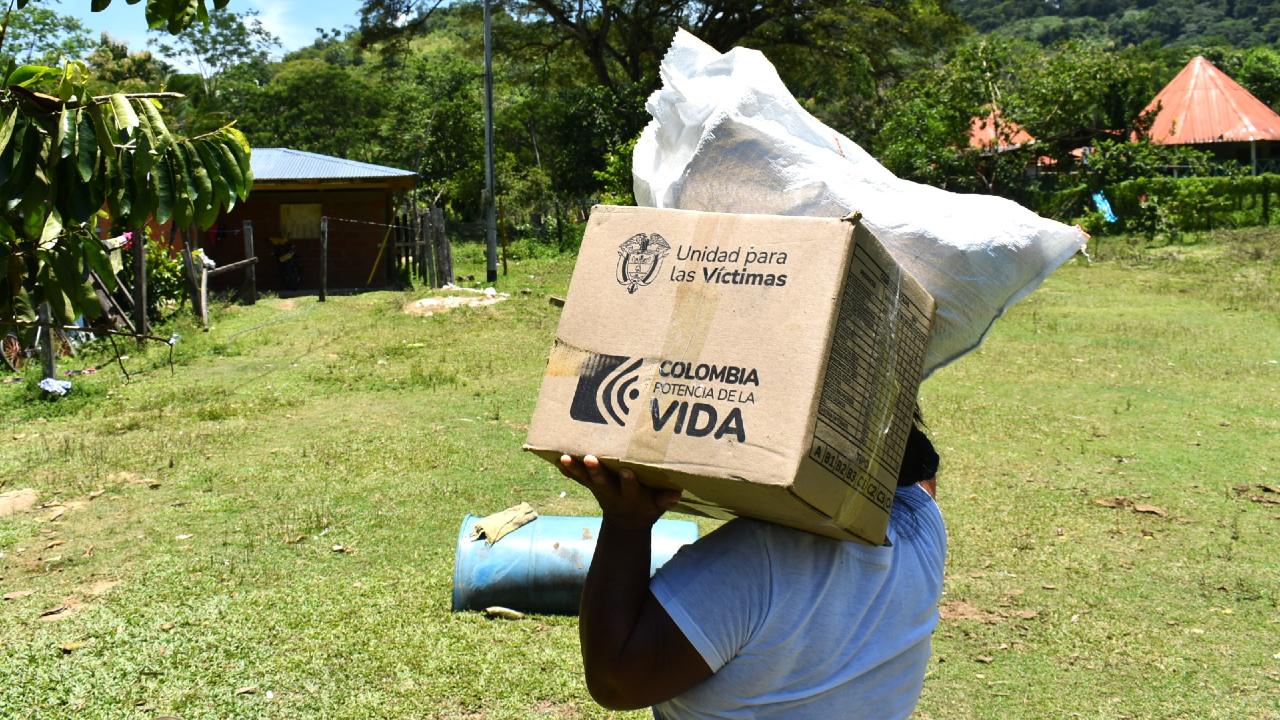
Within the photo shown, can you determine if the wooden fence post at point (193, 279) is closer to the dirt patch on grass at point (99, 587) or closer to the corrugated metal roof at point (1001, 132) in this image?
the dirt patch on grass at point (99, 587)

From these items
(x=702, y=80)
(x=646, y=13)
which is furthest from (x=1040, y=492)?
(x=646, y=13)

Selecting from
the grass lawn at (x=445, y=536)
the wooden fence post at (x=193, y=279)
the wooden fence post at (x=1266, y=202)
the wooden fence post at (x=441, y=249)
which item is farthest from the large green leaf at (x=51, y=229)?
the wooden fence post at (x=1266, y=202)

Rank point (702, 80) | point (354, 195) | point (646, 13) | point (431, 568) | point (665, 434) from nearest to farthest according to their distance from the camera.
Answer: point (665, 434) → point (702, 80) → point (431, 568) → point (354, 195) → point (646, 13)

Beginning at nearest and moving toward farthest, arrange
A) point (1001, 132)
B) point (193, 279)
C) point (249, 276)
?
point (193, 279) → point (249, 276) → point (1001, 132)

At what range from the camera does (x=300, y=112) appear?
38.4 metres

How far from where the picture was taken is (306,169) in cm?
2006

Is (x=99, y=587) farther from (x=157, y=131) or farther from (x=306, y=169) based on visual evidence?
(x=306, y=169)

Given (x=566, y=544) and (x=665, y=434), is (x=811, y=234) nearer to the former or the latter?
(x=665, y=434)

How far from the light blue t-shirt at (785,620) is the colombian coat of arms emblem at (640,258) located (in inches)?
14.9

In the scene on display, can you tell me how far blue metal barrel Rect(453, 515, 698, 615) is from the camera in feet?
15.8

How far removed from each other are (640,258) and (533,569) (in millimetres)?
3395

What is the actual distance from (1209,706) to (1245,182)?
22.6m

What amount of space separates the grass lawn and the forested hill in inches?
4436

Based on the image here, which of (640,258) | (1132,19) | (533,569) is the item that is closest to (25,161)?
(640,258)
